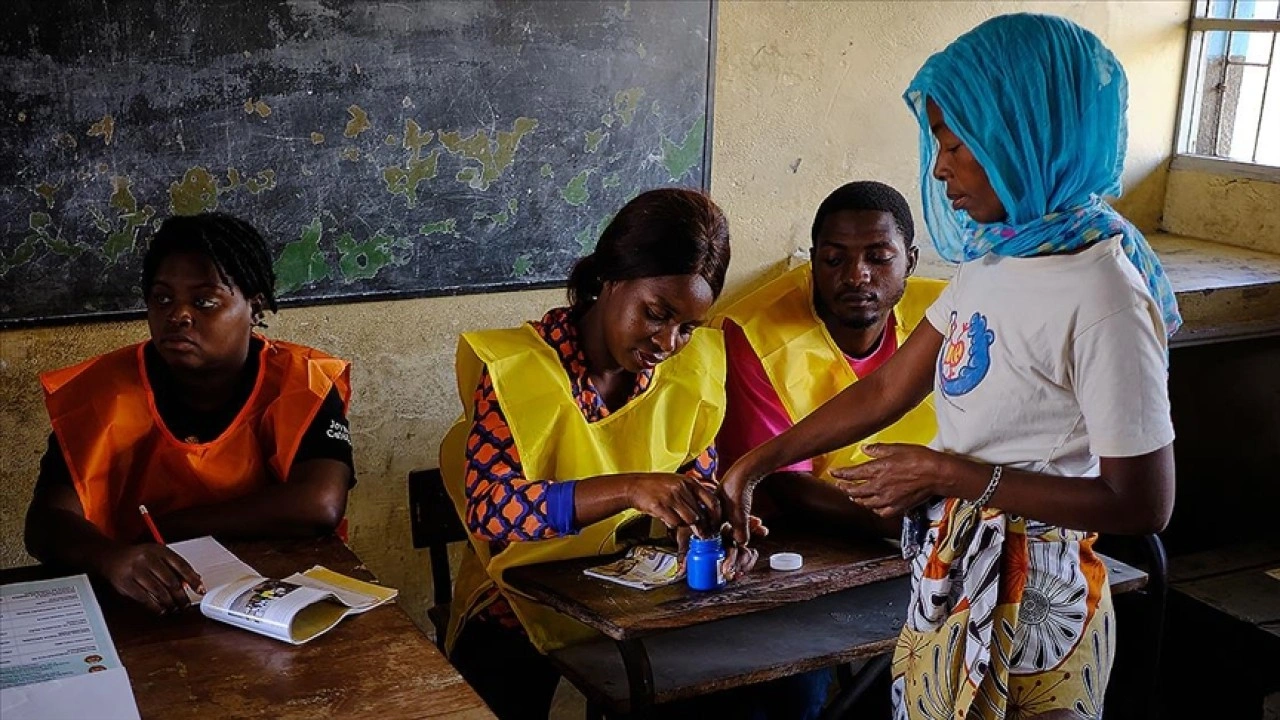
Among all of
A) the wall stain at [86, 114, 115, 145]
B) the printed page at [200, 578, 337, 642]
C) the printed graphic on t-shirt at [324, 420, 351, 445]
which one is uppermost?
the wall stain at [86, 114, 115, 145]

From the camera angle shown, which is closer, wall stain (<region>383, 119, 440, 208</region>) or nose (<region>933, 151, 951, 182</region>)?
nose (<region>933, 151, 951, 182</region>)

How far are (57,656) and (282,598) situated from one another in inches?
13.7

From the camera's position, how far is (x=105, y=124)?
3.10 m

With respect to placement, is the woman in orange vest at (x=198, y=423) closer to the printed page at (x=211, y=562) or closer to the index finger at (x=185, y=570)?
the printed page at (x=211, y=562)

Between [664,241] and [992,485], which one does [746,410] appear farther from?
[992,485]

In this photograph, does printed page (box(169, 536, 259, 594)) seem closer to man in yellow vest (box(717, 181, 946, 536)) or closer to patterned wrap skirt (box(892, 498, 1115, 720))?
patterned wrap skirt (box(892, 498, 1115, 720))

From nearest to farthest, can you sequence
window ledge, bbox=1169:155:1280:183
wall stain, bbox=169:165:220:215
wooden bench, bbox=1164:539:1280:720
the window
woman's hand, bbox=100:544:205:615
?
woman's hand, bbox=100:544:205:615
wall stain, bbox=169:165:220:215
wooden bench, bbox=1164:539:1280:720
window ledge, bbox=1169:155:1280:183
the window

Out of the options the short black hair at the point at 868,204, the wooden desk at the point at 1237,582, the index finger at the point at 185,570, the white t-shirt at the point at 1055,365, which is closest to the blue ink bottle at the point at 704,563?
the white t-shirt at the point at 1055,365

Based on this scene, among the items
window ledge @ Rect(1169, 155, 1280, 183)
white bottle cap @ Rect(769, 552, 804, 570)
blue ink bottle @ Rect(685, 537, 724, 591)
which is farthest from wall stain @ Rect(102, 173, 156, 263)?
window ledge @ Rect(1169, 155, 1280, 183)

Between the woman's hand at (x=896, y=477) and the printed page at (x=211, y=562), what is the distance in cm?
107

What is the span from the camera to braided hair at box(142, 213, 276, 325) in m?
2.72

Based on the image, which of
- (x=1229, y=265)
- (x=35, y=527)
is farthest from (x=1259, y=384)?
(x=35, y=527)

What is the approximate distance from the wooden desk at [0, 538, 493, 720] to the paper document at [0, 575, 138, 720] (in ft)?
0.15

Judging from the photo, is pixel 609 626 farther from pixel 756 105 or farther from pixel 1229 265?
pixel 1229 265
